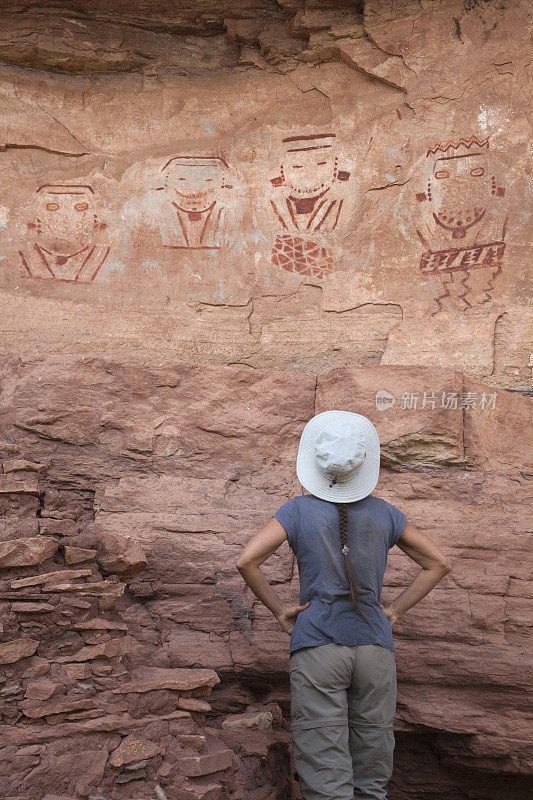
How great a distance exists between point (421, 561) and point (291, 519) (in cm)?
60

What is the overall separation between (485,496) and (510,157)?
234cm

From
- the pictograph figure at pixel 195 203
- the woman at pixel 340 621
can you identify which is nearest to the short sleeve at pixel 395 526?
the woman at pixel 340 621

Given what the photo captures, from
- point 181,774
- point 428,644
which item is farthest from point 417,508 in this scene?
point 181,774

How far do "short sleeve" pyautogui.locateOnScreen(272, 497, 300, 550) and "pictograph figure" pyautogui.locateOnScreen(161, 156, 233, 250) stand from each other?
9.99 ft

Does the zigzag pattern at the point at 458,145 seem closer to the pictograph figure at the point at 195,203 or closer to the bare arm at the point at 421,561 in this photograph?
the pictograph figure at the point at 195,203

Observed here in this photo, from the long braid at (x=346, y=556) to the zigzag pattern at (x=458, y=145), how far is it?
131 inches

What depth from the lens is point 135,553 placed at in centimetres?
376

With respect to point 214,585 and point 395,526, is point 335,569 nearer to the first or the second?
point 395,526

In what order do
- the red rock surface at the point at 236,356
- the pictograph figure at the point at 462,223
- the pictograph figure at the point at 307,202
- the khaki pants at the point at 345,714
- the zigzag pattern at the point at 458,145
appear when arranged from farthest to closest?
the pictograph figure at the point at 307,202, the zigzag pattern at the point at 458,145, the pictograph figure at the point at 462,223, the red rock surface at the point at 236,356, the khaki pants at the point at 345,714

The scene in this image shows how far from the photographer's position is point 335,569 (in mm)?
3035

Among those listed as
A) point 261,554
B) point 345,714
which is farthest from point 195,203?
point 345,714

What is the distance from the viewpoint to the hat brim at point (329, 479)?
3105 mm

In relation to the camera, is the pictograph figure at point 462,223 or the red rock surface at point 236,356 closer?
the red rock surface at point 236,356

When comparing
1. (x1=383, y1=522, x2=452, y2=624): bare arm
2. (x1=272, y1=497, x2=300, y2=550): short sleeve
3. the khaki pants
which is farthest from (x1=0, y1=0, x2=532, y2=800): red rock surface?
(x1=272, y1=497, x2=300, y2=550): short sleeve
